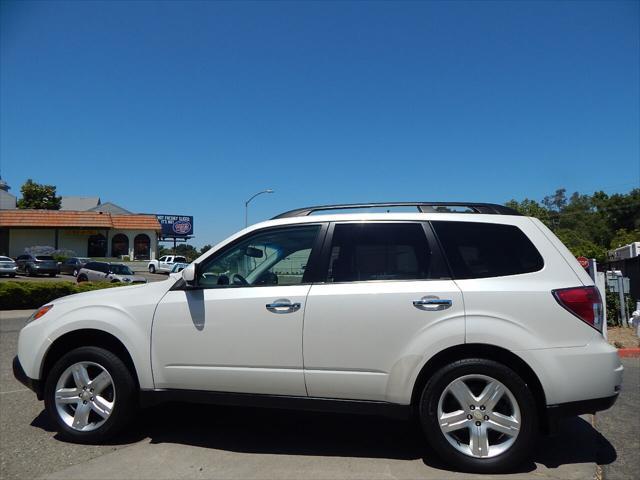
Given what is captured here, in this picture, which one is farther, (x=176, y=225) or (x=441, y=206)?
(x=176, y=225)

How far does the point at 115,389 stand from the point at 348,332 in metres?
1.98

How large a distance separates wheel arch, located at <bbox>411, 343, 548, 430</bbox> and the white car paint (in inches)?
3.0

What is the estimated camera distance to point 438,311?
142 inches

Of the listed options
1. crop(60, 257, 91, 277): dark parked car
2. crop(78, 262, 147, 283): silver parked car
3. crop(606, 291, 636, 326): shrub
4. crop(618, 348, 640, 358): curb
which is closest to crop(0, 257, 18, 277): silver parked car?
crop(60, 257, 91, 277): dark parked car

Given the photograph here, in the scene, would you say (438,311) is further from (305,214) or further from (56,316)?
(56,316)

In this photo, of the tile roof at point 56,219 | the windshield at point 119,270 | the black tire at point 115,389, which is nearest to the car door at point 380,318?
the black tire at point 115,389

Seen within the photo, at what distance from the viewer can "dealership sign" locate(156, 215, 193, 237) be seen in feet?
218

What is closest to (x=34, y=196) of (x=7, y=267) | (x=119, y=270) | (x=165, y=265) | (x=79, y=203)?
(x=79, y=203)

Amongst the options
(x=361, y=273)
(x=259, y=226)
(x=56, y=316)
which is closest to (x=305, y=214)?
(x=259, y=226)

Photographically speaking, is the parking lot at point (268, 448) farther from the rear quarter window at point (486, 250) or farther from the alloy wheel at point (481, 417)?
the rear quarter window at point (486, 250)

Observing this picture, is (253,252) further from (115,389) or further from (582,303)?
(582,303)

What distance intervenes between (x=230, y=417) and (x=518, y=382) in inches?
108

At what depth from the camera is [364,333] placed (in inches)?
144

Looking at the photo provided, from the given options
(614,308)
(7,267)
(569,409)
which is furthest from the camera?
(7,267)
